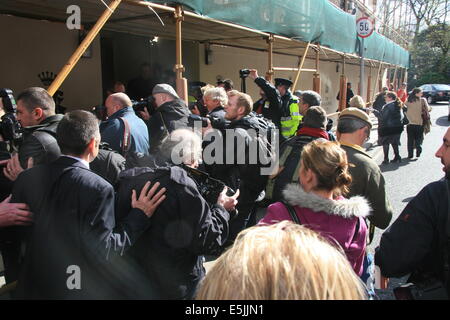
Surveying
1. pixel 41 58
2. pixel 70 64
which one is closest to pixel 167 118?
pixel 70 64

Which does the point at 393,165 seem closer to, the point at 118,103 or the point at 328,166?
the point at 118,103

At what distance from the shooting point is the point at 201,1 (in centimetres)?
434

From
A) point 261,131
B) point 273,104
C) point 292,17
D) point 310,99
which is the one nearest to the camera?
point 261,131

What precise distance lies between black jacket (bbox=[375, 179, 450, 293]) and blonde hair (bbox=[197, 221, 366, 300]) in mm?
990

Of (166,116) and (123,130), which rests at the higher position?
(166,116)

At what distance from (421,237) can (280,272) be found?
1170 millimetres

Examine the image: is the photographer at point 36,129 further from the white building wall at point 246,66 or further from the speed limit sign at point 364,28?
the speed limit sign at point 364,28

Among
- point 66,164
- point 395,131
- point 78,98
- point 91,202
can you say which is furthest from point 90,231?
point 395,131

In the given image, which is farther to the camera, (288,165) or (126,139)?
(126,139)

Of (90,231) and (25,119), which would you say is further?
(25,119)

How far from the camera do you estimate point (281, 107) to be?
205 inches

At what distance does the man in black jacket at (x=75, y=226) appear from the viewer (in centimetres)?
170
